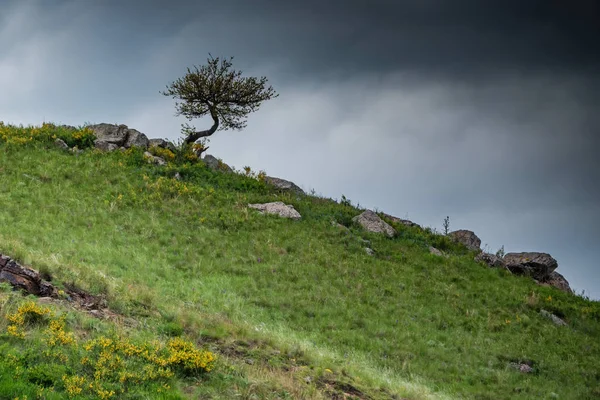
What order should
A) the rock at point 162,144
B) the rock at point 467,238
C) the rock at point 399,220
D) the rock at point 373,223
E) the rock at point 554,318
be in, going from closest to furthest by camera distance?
the rock at point 554,318 → the rock at point 373,223 → the rock at point 467,238 → the rock at point 399,220 → the rock at point 162,144

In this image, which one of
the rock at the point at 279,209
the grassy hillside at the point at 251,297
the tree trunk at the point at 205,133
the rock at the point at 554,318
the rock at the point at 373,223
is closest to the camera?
the grassy hillside at the point at 251,297

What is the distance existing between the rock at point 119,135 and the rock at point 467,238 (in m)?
22.6

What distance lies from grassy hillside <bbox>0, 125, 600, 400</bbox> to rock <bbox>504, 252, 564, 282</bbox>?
2.82m

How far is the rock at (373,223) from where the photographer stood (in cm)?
3266

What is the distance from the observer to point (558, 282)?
Result: 106ft

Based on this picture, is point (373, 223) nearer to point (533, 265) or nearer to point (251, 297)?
point (533, 265)

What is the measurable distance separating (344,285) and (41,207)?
47.8 ft

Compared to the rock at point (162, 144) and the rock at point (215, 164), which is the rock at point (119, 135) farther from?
the rock at point (215, 164)

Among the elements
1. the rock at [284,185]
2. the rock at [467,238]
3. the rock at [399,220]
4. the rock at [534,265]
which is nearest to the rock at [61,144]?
the rock at [284,185]

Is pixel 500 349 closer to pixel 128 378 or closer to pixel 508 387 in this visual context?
pixel 508 387

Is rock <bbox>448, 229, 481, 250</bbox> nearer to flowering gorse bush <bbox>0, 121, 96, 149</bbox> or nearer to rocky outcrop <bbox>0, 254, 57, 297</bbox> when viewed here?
flowering gorse bush <bbox>0, 121, 96, 149</bbox>

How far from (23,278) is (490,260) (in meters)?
26.2

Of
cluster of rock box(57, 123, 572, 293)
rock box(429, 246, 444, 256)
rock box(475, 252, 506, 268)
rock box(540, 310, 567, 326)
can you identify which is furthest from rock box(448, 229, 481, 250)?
rock box(540, 310, 567, 326)

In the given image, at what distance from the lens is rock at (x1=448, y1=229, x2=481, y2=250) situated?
1443 inches
